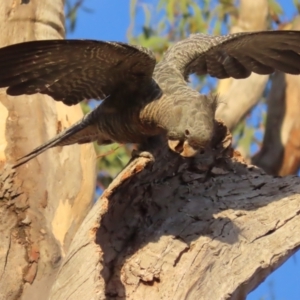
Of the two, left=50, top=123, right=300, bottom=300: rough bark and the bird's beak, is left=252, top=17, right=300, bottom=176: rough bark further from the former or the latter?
the bird's beak

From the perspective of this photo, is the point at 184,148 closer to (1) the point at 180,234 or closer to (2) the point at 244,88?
(1) the point at 180,234

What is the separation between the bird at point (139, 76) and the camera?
2.66 meters

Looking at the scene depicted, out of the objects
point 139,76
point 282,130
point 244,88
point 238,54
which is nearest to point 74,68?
point 139,76

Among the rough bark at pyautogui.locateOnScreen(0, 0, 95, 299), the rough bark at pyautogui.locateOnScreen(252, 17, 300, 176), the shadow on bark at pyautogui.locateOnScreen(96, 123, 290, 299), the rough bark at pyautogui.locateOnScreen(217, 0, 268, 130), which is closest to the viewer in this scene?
the shadow on bark at pyautogui.locateOnScreen(96, 123, 290, 299)

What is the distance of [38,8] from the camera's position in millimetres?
3830

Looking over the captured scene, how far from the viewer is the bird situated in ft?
8.73

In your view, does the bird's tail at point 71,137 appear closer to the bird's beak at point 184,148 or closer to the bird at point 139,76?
the bird at point 139,76

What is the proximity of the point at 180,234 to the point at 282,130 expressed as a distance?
2.96 meters

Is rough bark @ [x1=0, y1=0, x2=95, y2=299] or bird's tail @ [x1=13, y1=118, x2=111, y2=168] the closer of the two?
rough bark @ [x1=0, y1=0, x2=95, y2=299]

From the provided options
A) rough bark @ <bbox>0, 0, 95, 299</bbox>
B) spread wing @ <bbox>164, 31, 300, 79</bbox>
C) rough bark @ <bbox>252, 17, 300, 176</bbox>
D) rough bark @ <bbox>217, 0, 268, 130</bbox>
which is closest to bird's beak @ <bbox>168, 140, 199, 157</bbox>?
spread wing @ <bbox>164, 31, 300, 79</bbox>

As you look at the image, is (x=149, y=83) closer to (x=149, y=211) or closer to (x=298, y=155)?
(x=149, y=211)

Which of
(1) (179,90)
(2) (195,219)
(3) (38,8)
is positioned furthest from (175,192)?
(3) (38,8)

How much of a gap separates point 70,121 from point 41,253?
0.79m

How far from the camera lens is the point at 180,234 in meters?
2.91
